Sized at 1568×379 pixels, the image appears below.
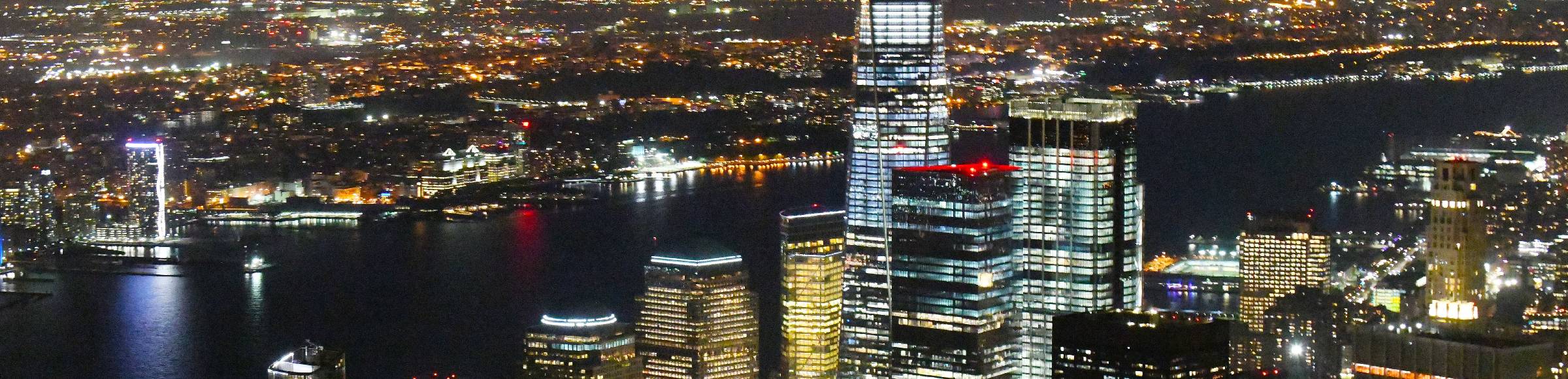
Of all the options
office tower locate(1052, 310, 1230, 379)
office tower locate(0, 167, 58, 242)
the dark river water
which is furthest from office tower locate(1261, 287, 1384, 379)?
office tower locate(0, 167, 58, 242)

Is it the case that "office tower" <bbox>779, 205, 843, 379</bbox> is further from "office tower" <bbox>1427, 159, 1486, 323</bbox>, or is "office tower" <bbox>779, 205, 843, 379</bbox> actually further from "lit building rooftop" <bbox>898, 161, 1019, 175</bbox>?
"office tower" <bbox>1427, 159, 1486, 323</bbox>

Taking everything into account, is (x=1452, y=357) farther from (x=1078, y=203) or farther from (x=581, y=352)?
(x=581, y=352)

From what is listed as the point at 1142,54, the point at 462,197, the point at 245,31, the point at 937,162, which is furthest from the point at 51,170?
the point at 937,162

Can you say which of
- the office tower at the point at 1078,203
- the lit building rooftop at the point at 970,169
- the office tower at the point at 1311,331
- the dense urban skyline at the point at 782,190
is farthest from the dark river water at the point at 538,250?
the lit building rooftop at the point at 970,169

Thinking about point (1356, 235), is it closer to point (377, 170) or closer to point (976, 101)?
point (976, 101)

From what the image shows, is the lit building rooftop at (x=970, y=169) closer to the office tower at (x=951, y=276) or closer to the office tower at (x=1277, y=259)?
the office tower at (x=951, y=276)

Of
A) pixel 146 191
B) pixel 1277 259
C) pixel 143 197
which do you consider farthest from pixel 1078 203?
pixel 146 191
